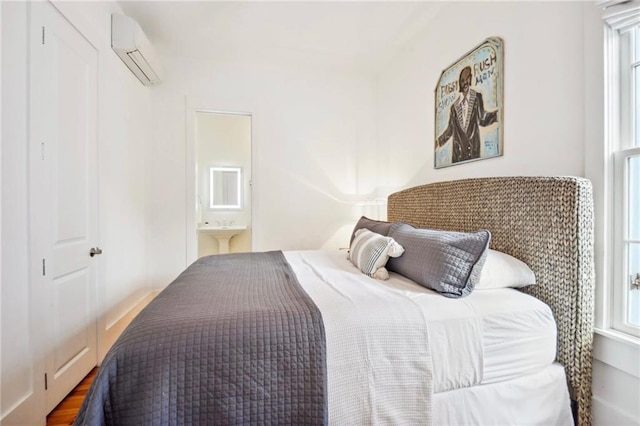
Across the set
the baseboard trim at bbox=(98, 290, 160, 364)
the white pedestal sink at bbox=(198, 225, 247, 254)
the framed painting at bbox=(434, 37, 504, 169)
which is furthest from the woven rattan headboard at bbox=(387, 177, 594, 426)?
A: the white pedestal sink at bbox=(198, 225, 247, 254)

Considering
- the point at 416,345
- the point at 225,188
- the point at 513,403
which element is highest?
the point at 225,188

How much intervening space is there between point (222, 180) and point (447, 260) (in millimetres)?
3814

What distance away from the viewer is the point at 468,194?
1839 millimetres

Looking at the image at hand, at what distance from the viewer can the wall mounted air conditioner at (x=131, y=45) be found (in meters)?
2.28

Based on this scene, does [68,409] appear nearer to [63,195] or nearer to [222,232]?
[63,195]

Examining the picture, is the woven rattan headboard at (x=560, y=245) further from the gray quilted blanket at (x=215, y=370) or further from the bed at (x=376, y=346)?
the gray quilted blanket at (x=215, y=370)

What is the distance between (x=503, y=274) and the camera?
1.38 m

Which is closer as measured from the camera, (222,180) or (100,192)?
(100,192)

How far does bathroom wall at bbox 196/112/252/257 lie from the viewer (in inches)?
170

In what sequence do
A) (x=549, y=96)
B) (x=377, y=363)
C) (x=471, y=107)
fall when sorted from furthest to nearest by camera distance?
(x=471, y=107)
(x=549, y=96)
(x=377, y=363)

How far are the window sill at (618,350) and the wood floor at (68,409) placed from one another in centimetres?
265

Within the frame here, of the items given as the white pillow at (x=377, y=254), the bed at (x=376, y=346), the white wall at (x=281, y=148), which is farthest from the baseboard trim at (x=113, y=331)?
the white pillow at (x=377, y=254)

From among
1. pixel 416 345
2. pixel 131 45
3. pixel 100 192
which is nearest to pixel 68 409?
pixel 100 192

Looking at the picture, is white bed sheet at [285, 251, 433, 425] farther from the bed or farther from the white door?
the white door
